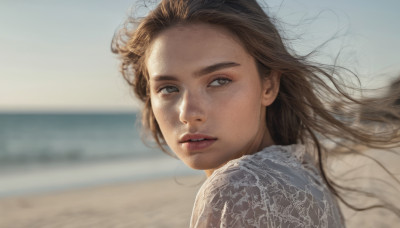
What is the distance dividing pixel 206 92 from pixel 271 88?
0.46 meters

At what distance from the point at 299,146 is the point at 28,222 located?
19.3 feet

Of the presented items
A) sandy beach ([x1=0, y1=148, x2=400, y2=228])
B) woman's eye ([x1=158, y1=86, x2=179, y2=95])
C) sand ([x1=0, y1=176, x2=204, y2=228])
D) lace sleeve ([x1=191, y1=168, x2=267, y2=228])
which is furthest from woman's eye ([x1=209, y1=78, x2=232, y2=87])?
sand ([x1=0, y1=176, x2=204, y2=228])

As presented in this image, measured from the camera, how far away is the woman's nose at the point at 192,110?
1.94 metres

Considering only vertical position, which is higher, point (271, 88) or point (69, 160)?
point (69, 160)

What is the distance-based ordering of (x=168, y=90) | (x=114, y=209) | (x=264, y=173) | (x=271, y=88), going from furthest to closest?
(x=114, y=209), (x=271, y=88), (x=168, y=90), (x=264, y=173)

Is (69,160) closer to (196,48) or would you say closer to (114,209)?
(114,209)

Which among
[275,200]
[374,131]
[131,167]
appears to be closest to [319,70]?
[374,131]

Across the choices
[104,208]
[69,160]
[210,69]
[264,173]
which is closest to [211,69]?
[210,69]

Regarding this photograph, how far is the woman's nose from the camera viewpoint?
194 cm

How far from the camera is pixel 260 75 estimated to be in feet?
7.17

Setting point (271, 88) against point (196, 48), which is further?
point (271, 88)

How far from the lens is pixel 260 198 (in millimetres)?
1498

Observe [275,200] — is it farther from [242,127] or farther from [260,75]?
[260,75]

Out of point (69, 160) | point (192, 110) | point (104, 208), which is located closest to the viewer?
point (192, 110)
